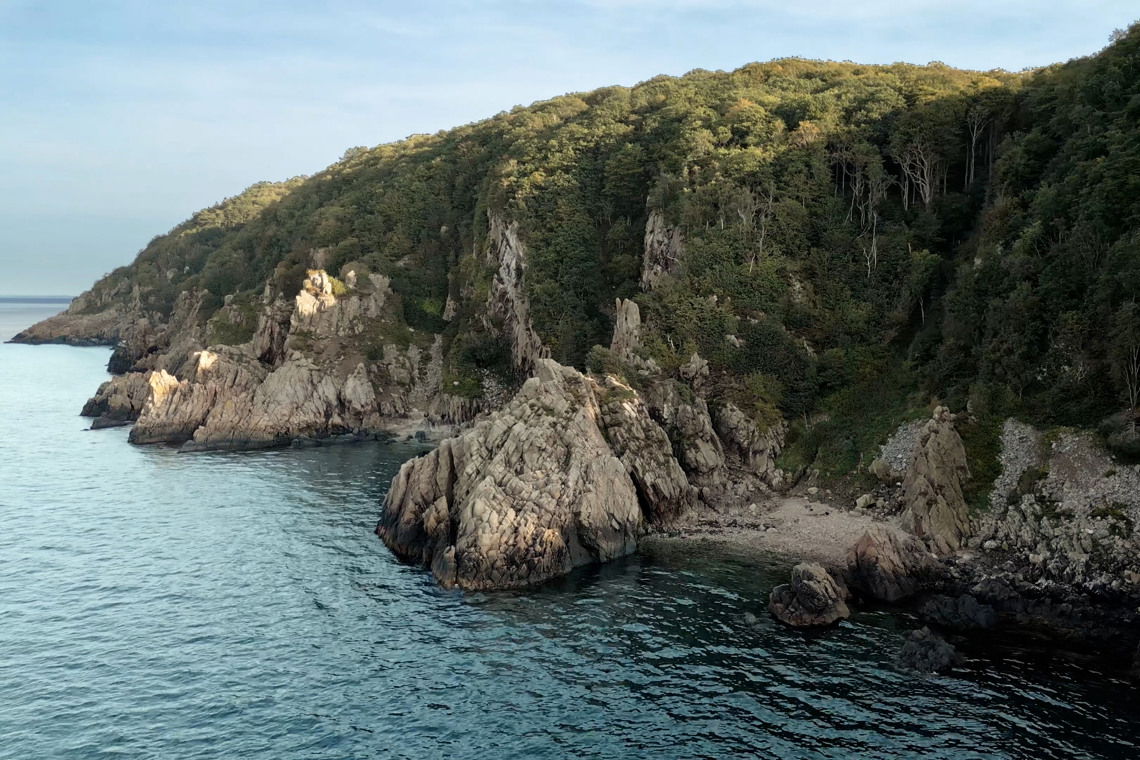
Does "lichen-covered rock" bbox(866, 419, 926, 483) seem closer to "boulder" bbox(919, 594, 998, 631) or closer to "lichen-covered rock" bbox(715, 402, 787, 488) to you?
"lichen-covered rock" bbox(715, 402, 787, 488)

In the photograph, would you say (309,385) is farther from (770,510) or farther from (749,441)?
(770,510)

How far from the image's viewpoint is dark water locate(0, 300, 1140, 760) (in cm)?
3278

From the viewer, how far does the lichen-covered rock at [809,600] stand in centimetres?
4375

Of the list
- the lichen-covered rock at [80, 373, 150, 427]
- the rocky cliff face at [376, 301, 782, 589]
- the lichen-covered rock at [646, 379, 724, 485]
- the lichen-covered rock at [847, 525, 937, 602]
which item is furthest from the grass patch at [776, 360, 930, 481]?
the lichen-covered rock at [80, 373, 150, 427]

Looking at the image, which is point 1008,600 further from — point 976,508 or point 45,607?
point 45,607

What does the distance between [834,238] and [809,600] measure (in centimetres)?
4885

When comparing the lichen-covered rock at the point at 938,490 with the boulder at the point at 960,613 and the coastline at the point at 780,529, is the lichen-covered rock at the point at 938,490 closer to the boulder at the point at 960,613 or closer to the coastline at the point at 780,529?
the coastline at the point at 780,529

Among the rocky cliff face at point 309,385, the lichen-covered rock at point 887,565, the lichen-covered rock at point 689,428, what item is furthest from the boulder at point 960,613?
the rocky cliff face at point 309,385

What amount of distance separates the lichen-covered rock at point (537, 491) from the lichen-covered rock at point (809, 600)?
1390 centimetres

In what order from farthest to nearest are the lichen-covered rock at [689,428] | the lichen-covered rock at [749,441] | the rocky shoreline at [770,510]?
the lichen-covered rock at [749,441]
the lichen-covered rock at [689,428]
the rocky shoreline at [770,510]

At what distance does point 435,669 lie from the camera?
39250 mm

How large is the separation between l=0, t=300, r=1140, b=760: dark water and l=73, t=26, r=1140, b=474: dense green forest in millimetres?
24256

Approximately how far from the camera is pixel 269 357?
106 metres

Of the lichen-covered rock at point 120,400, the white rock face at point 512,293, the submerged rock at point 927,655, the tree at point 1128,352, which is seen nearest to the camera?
the submerged rock at point 927,655
